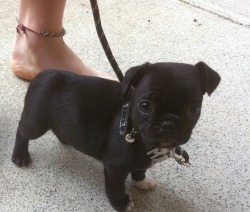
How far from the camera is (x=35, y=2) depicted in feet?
4.97

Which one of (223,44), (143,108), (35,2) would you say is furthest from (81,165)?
(223,44)

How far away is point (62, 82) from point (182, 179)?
52cm

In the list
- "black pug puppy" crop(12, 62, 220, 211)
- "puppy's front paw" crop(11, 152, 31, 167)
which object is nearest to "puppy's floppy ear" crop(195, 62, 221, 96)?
"black pug puppy" crop(12, 62, 220, 211)

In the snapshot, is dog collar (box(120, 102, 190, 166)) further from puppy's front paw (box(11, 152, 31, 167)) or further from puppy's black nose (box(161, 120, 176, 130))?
puppy's front paw (box(11, 152, 31, 167))

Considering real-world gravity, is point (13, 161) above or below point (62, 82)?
below

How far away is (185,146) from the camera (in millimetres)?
1441

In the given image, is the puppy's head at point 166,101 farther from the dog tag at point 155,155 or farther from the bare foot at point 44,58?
the bare foot at point 44,58

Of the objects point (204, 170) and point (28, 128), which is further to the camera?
point (204, 170)

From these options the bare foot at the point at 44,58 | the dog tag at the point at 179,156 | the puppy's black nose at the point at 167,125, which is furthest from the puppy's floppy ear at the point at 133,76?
the bare foot at the point at 44,58

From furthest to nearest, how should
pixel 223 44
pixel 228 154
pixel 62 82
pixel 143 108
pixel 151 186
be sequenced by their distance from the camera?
pixel 223 44, pixel 228 154, pixel 151 186, pixel 62 82, pixel 143 108

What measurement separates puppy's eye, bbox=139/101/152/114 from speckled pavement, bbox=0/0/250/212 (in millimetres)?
412

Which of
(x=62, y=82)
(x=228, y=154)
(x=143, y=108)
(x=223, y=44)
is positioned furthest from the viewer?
(x=223, y=44)

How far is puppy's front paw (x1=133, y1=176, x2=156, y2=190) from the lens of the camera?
1263 millimetres

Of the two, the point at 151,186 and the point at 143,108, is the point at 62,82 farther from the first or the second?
the point at 151,186
